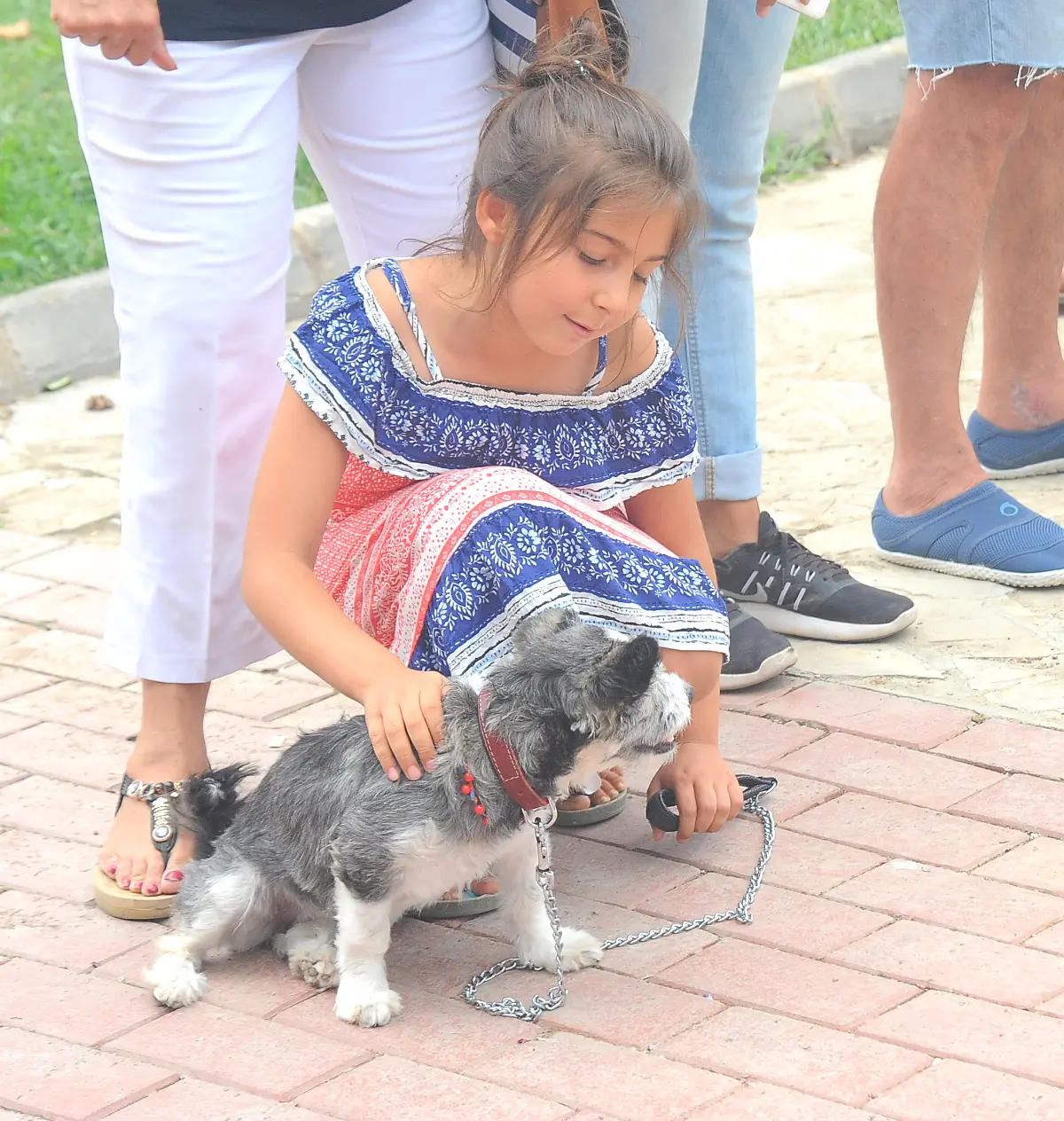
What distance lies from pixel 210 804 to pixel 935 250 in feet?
6.39

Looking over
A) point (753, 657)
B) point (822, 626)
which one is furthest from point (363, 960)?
point (822, 626)

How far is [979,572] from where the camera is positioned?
12.3ft

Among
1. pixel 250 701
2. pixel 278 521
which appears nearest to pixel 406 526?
pixel 278 521

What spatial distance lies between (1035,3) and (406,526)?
6.17 ft

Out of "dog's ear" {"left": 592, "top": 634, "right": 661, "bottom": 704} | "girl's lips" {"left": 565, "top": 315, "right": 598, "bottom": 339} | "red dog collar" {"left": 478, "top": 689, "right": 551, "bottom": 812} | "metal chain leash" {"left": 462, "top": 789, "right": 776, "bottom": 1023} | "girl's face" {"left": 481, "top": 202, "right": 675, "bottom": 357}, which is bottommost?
"metal chain leash" {"left": 462, "top": 789, "right": 776, "bottom": 1023}

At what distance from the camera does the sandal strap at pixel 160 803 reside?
2699 millimetres

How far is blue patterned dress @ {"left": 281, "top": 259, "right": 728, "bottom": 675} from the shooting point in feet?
7.97

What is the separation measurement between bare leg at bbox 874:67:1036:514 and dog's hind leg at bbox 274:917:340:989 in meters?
1.87

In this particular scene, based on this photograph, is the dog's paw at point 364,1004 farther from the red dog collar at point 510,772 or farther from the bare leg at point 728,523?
the bare leg at point 728,523

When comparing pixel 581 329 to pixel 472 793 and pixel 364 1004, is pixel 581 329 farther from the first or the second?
pixel 364 1004

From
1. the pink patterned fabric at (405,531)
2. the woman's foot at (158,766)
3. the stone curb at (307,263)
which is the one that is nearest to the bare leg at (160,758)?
the woman's foot at (158,766)

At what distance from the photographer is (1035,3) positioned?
3.48 m

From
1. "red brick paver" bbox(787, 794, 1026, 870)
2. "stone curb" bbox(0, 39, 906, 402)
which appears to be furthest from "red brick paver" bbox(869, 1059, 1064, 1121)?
"stone curb" bbox(0, 39, 906, 402)

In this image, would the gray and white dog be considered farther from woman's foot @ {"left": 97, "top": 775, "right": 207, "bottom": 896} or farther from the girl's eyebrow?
the girl's eyebrow
